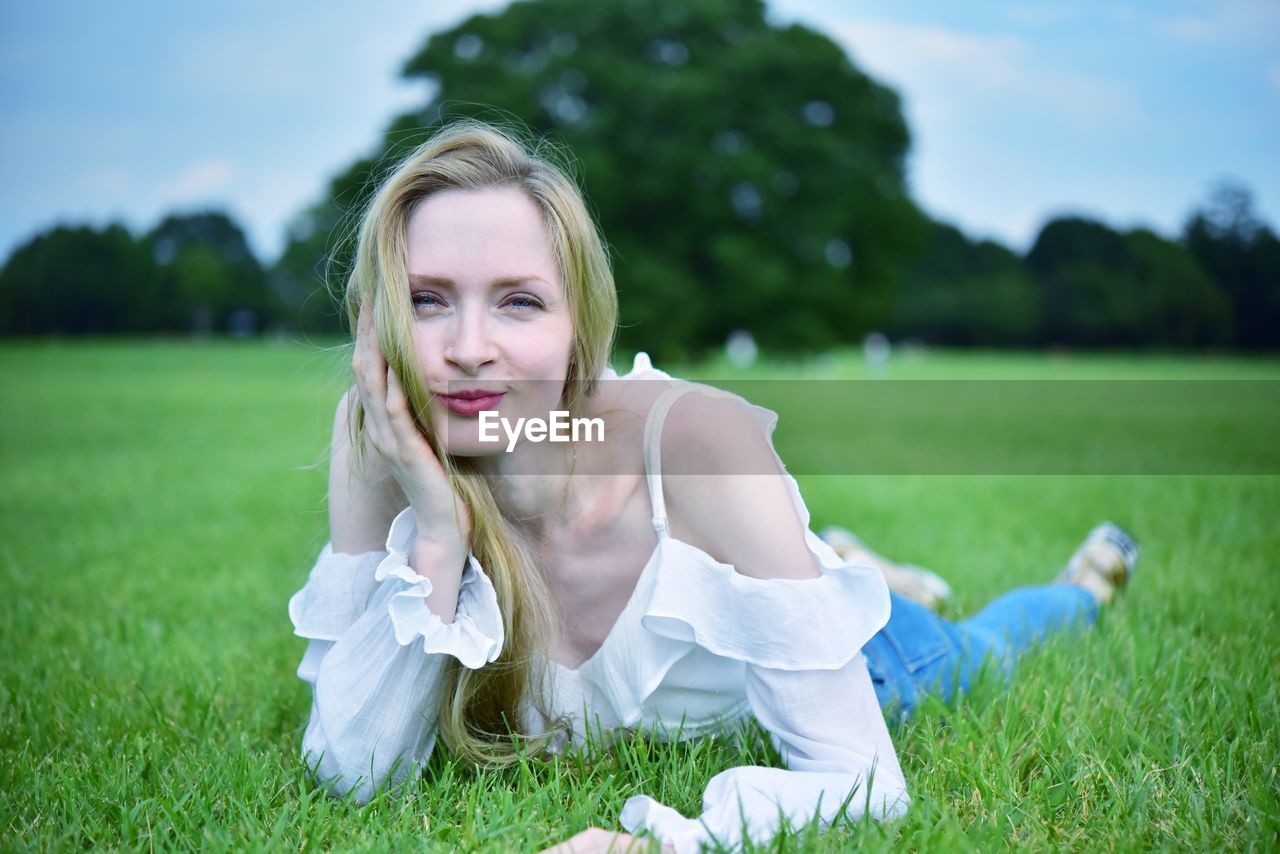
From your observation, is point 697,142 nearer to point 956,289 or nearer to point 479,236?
point 479,236

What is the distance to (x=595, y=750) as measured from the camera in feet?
8.05

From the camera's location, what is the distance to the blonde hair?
7.14 ft

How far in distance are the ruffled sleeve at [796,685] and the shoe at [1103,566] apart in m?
2.21

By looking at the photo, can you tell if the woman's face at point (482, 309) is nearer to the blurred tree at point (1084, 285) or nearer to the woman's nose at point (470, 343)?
the woman's nose at point (470, 343)

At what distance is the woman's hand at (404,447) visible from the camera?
2.13 m

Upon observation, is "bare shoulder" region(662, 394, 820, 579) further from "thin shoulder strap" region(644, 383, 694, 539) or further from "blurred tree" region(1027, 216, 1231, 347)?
"blurred tree" region(1027, 216, 1231, 347)

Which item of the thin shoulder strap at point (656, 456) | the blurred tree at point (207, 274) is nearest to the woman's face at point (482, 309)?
the thin shoulder strap at point (656, 456)

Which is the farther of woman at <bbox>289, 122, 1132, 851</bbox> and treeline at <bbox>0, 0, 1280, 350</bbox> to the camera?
treeline at <bbox>0, 0, 1280, 350</bbox>

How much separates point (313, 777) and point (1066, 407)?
633 inches

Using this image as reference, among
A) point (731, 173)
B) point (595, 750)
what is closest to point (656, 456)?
point (595, 750)

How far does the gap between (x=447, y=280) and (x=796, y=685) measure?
3.72 feet

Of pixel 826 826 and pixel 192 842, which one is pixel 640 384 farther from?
pixel 192 842

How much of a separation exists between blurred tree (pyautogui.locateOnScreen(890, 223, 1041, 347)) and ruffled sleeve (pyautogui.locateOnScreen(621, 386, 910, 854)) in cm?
5019

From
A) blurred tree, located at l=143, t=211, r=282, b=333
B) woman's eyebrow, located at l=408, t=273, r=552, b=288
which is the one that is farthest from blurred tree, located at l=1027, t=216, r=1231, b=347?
blurred tree, located at l=143, t=211, r=282, b=333
